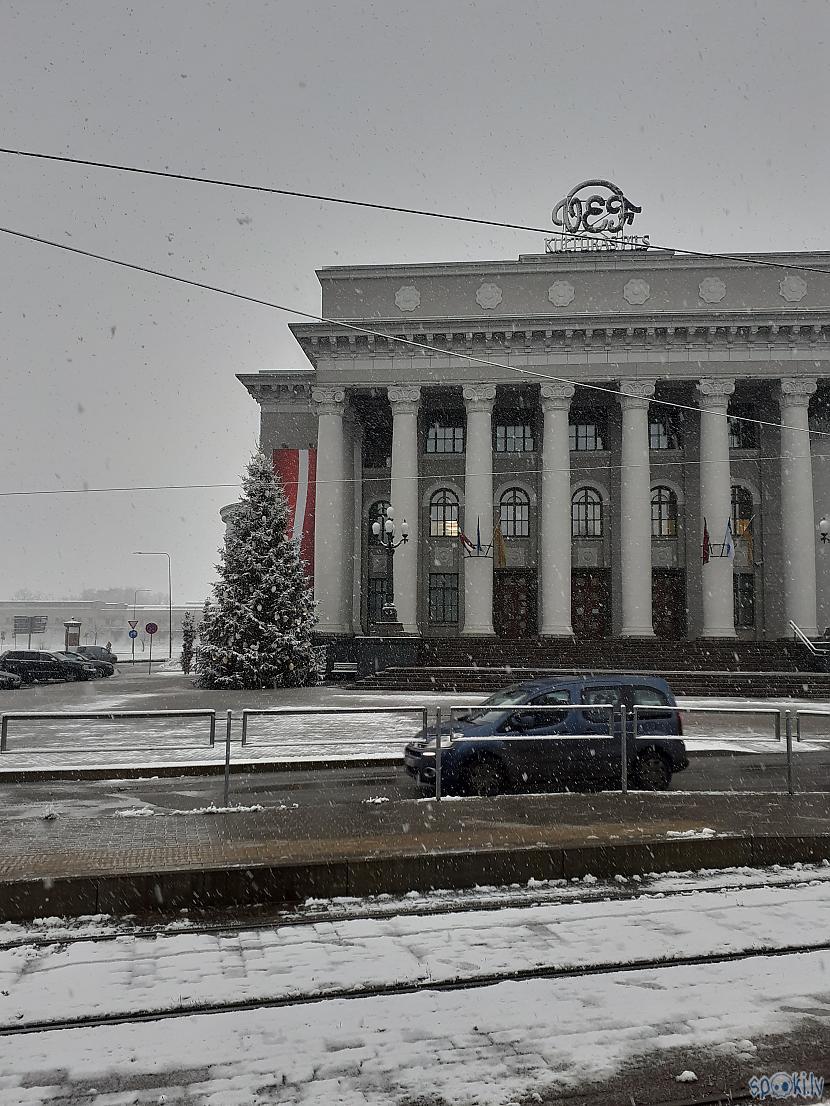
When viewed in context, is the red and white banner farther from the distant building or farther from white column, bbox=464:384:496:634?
the distant building

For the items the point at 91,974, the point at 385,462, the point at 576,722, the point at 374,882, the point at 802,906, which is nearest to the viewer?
the point at 91,974

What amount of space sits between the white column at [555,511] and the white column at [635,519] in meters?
2.28

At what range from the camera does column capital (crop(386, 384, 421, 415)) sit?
39344 millimetres

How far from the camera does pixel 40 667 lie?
131 feet

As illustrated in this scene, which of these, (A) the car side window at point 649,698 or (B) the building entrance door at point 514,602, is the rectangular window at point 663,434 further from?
(A) the car side window at point 649,698

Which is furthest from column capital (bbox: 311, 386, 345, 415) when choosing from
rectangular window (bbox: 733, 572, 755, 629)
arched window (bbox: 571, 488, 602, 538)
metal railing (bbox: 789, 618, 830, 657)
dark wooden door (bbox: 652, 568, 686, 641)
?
metal railing (bbox: 789, 618, 830, 657)

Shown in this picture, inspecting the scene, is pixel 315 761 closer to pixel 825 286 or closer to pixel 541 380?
pixel 541 380

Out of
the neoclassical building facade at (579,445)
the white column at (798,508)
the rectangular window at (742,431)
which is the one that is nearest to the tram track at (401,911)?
the neoclassical building facade at (579,445)

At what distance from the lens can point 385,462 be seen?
44.3 m

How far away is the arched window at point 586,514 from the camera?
42.3 meters

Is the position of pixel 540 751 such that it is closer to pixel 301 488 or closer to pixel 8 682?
pixel 8 682

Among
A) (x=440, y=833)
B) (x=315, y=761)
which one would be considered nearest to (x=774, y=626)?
(x=315, y=761)

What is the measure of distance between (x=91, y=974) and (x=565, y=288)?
125ft

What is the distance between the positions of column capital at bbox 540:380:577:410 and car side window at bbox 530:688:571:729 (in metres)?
27.3
